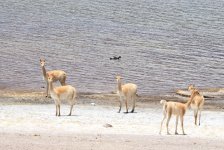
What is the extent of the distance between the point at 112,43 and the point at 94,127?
26758 mm

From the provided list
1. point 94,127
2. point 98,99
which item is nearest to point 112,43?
point 98,99

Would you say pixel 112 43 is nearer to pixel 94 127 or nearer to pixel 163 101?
pixel 94 127

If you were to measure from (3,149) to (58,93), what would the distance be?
7504 millimetres

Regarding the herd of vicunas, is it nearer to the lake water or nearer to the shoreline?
the shoreline

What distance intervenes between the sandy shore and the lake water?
4.77 metres

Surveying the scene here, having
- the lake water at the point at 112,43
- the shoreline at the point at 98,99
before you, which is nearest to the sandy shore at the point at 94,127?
the shoreline at the point at 98,99

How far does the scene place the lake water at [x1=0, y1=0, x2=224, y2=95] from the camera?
1405 inches

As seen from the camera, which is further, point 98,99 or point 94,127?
point 98,99

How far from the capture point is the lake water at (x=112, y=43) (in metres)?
35.7

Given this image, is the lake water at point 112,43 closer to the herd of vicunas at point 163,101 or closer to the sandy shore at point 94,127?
the sandy shore at point 94,127

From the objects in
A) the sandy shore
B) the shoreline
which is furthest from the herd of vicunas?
the shoreline

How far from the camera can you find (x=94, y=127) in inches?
846

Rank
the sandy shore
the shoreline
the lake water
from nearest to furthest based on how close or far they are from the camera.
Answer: the sandy shore → the shoreline → the lake water

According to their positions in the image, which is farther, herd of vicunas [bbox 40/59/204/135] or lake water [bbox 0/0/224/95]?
lake water [bbox 0/0/224/95]
